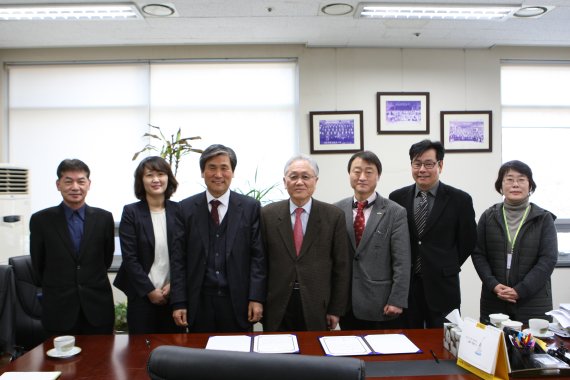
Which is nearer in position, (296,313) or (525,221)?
(296,313)

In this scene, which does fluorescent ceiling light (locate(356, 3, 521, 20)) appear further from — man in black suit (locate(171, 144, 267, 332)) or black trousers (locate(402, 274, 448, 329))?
black trousers (locate(402, 274, 448, 329))

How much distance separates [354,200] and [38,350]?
173 cm

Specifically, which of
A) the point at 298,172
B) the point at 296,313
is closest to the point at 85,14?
the point at 298,172

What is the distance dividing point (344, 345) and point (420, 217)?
3.52ft

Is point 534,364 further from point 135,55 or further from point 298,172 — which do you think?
point 135,55

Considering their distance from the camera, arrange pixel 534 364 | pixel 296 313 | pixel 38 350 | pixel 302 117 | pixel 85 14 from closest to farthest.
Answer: pixel 534 364 < pixel 38 350 < pixel 296 313 < pixel 85 14 < pixel 302 117

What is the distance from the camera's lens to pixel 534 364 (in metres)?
1.37

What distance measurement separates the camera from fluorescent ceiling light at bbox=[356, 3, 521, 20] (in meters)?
3.10

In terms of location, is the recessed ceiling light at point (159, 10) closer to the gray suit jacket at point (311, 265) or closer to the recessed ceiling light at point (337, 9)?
the recessed ceiling light at point (337, 9)

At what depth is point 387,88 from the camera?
13.2 ft

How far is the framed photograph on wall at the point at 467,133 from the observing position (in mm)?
4047

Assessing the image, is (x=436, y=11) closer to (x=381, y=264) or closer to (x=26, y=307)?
(x=381, y=264)

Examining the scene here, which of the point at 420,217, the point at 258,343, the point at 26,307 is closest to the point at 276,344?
the point at 258,343

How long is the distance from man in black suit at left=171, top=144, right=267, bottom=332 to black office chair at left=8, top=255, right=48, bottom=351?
124 cm
